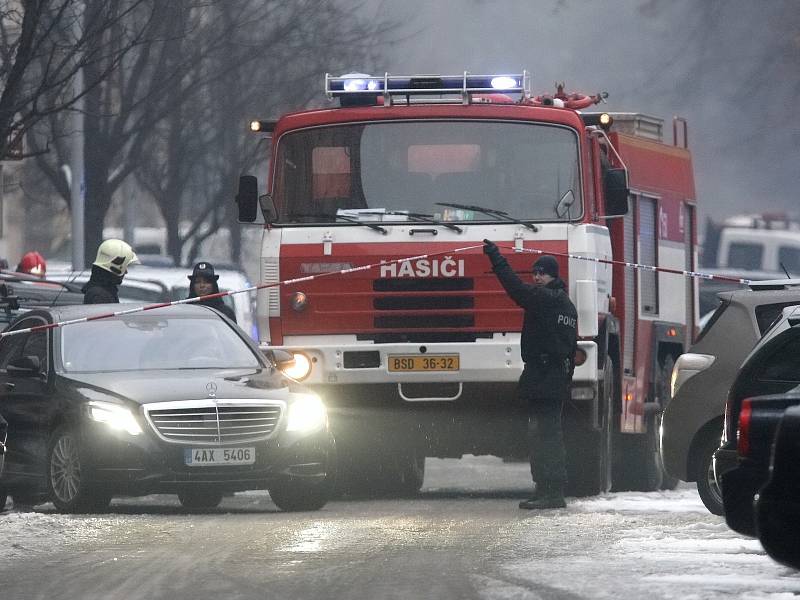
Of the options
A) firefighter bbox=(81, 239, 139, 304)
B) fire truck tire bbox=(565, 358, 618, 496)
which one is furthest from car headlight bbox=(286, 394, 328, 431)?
firefighter bbox=(81, 239, 139, 304)

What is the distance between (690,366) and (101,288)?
18.0 ft

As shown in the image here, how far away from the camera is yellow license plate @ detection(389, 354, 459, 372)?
56.3ft

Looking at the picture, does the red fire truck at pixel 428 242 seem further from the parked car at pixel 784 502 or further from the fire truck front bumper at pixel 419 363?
the parked car at pixel 784 502

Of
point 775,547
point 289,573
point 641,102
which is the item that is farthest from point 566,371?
point 641,102

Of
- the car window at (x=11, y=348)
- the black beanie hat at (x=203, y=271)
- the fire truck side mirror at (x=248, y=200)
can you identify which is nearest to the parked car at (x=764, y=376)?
the fire truck side mirror at (x=248, y=200)

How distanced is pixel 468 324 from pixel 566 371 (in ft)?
3.42

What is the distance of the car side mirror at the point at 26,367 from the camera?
16266 mm

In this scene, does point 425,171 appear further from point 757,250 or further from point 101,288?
point 757,250

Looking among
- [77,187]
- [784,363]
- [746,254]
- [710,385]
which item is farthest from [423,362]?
[746,254]

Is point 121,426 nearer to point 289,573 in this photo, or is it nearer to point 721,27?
point 289,573

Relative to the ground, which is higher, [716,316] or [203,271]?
[203,271]

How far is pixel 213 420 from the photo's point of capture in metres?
15.8

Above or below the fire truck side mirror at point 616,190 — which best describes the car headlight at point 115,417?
below

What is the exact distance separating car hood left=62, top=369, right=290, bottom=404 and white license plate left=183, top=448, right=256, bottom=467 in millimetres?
368
